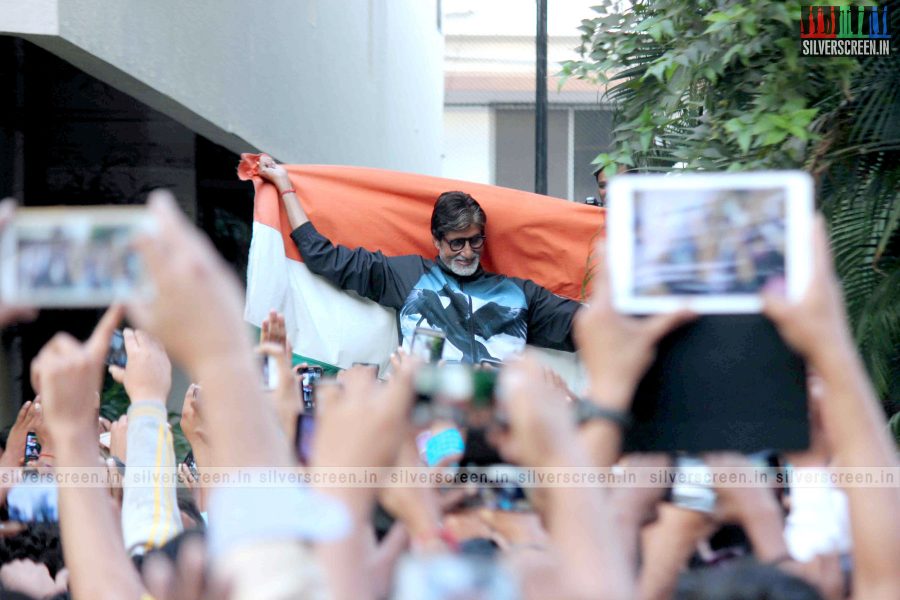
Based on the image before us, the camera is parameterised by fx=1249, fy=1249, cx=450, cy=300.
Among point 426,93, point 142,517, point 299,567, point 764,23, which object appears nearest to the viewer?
point 299,567

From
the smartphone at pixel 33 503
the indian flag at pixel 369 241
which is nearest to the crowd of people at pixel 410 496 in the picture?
the smartphone at pixel 33 503

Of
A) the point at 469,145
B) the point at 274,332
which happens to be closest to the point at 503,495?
the point at 274,332

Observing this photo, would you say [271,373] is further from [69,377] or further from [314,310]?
[314,310]

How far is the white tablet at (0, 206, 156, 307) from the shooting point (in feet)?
5.62

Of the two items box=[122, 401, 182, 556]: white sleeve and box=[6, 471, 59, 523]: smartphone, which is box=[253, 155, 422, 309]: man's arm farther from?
box=[122, 401, 182, 556]: white sleeve

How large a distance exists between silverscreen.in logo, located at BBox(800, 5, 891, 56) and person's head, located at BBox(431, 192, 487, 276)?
144 cm

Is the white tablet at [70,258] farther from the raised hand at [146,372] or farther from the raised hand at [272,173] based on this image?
the raised hand at [272,173]

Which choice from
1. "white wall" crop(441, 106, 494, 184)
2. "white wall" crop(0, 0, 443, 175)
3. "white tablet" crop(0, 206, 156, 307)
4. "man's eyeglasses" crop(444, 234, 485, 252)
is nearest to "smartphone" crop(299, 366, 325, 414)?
"man's eyeglasses" crop(444, 234, 485, 252)

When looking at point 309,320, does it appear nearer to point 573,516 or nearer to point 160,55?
point 160,55

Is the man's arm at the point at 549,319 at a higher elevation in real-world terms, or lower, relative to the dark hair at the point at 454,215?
lower

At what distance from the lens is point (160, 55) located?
5410mm

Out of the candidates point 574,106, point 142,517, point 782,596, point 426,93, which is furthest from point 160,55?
point 426,93

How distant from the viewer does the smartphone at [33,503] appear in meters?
2.97

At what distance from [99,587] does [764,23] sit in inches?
105
